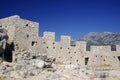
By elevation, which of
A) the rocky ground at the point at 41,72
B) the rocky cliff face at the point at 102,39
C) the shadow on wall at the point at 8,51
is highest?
the rocky cliff face at the point at 102,39

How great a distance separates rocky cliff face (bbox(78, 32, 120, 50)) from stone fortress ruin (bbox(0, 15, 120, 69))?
50.4 m

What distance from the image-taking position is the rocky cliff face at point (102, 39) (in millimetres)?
102863

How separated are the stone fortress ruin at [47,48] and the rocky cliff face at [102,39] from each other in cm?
5043

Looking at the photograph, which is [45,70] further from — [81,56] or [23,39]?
[81,56]

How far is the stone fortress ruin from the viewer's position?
34.9m

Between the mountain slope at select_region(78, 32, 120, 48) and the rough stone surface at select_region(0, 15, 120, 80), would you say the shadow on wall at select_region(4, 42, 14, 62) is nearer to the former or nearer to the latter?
the rough stone surface at select_region(0, 15, 120, 80)

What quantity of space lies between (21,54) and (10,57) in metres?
2.12

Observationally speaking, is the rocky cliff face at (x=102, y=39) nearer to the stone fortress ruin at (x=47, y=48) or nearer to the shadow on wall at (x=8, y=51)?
the stone fortress ruin at (x=47, y=48)

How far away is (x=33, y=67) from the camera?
28.4 meters

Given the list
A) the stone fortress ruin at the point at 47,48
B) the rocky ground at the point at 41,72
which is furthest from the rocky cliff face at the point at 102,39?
the rocky ground at the point at 41,72

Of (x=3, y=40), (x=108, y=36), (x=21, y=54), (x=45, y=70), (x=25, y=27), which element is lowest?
(x=45, y=70)

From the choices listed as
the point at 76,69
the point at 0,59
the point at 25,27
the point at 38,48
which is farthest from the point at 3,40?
the point at 76,69

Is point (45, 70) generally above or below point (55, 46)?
below

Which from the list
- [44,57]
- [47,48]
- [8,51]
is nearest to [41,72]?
[44,57]
